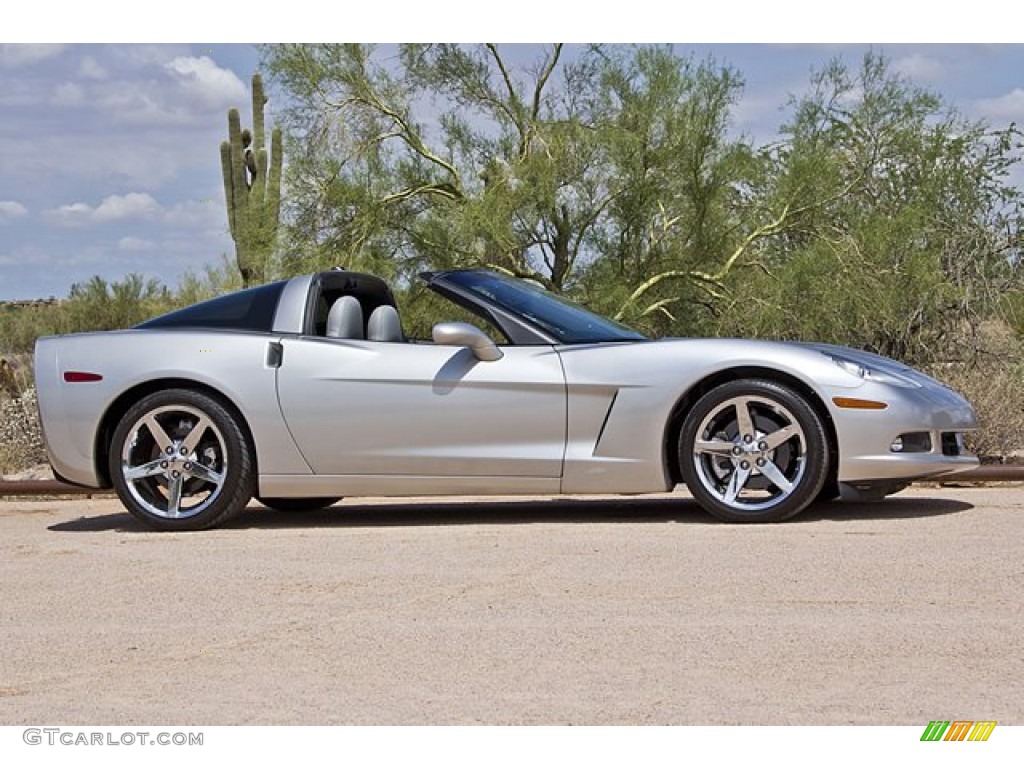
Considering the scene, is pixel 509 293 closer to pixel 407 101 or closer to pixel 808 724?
pixel 808 724

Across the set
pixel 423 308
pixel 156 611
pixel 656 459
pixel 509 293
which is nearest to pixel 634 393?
pixel 656 459

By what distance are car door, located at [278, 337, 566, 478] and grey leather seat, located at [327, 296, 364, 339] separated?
0.19m

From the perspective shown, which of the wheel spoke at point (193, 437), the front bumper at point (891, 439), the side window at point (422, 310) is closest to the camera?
the front bumper at point (891, 439)

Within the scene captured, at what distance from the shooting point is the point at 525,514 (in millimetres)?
8578

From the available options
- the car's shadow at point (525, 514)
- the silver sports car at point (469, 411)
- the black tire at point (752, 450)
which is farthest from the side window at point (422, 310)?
the black tire at point (752, 450)

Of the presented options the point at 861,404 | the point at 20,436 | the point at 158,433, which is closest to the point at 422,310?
the point at 20,436

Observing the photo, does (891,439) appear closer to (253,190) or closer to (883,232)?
(883,232)

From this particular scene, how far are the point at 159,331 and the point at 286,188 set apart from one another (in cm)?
1229

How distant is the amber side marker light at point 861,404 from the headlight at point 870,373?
0.47 ft

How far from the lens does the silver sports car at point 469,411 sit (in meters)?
7.63
